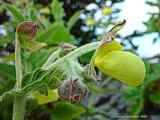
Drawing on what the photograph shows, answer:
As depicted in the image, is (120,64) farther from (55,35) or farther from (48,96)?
(55,35)

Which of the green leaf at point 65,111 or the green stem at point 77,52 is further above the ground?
the green stem at point 77,52

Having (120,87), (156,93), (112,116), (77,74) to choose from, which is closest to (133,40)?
(120,87)

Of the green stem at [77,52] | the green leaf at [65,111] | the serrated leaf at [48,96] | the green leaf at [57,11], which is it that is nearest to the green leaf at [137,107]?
the green leaf at [57,11]

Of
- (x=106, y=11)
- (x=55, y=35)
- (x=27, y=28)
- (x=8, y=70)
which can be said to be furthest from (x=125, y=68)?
(x=106, y=11)

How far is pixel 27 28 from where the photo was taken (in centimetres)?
60

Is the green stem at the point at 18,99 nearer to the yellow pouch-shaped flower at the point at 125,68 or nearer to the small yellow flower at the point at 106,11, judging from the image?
the yellow pouch-shaped flower at the point at 125,68

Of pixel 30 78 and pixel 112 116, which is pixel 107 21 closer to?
pixel 112 116

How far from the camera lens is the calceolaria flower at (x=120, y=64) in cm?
56

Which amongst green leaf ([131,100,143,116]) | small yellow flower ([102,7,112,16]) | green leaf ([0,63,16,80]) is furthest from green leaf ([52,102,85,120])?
small yellow flower ([102,7,112,16])

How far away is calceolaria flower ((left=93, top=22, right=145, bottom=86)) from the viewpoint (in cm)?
56

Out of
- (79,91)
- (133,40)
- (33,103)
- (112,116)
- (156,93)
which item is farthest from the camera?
(133,40)

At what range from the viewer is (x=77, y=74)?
24.0 inches

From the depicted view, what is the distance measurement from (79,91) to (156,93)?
2.53 feet

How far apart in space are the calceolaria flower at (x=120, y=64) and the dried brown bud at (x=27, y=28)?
0.26 ft
